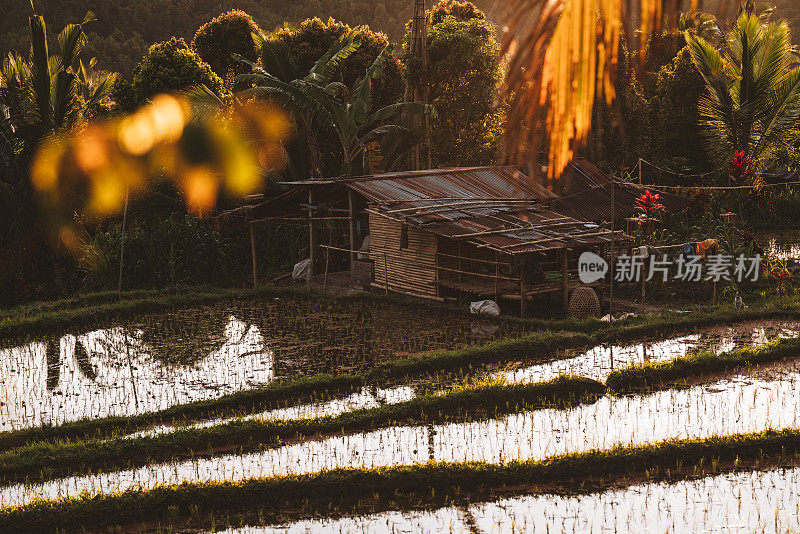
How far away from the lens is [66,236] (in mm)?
15742

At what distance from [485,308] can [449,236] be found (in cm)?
124

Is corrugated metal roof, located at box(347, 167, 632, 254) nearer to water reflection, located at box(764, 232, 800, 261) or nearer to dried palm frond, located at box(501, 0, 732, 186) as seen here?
water reflection, located at box(764, 232, 800, 261)

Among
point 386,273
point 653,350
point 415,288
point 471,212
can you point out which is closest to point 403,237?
point 386,273

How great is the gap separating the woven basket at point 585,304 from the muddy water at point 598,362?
1090mm

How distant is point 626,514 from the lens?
604 cm

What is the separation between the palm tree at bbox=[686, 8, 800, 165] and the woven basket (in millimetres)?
4835

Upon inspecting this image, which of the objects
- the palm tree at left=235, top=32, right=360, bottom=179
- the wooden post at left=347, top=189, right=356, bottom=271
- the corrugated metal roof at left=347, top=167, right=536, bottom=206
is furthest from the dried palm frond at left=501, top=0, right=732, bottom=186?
the palm tree at left=235, top=32, right=360, bottom=179

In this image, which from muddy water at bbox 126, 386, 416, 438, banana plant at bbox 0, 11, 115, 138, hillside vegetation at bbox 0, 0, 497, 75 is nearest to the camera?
muddy water at bbox 126, 386, 416, 438

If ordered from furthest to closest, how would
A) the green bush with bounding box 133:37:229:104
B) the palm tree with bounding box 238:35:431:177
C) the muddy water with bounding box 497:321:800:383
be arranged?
the green bush with bounding box 133:37:229:104
the palm tree with bounding box 238:35:431:177
the muddy water with bounding box 497:321:800:383

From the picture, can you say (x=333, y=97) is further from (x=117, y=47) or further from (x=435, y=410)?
(x=117, y=47)

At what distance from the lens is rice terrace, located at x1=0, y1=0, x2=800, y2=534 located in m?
6.00

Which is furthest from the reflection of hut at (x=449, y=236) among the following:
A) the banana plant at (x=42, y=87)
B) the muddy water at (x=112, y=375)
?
the banana plant at (x=42, y=87)

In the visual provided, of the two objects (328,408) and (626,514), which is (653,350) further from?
(626,514)

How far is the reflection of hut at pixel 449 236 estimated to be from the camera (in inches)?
483
